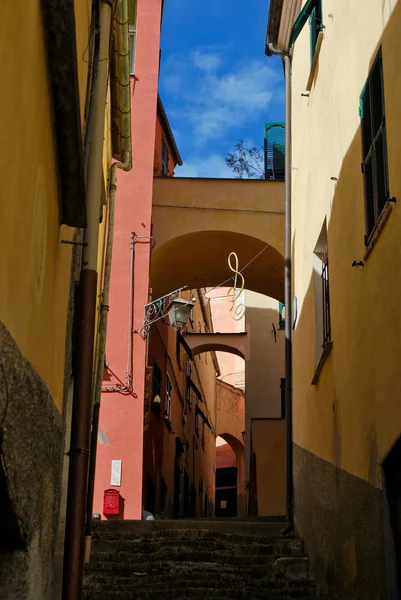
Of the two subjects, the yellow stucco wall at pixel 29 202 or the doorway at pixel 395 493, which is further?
the doorway at pixel 395 493

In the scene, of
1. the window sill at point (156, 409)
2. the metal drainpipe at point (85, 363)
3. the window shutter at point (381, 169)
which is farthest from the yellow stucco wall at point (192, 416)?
the window shutter at point (381, 169)

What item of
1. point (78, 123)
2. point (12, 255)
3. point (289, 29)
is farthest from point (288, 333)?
point (12, 255)

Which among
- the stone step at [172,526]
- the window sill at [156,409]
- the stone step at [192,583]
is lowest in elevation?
the stone step at [192,583]

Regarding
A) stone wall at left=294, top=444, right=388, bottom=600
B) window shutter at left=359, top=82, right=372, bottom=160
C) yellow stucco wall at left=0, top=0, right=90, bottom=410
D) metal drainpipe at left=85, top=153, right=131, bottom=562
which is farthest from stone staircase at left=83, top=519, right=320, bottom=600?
window shutter at left=359, top=82, right=372, bottom=160

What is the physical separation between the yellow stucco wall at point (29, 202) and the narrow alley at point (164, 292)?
21mm

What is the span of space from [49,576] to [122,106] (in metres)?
5.58

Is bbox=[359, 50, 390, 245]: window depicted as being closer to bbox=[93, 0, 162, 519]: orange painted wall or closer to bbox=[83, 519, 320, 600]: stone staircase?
bbox=[83, 519, 320, 600]: stone staircase

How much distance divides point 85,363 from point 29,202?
7.46 ft

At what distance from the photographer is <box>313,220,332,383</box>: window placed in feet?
31.8

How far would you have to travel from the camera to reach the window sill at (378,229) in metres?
6.50

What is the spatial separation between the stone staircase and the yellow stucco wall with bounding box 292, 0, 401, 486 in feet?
3.88

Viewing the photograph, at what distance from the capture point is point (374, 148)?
7184 millimetres

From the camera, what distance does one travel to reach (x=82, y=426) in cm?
620

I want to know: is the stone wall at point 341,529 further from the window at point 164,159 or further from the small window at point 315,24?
the window at point 164,159
